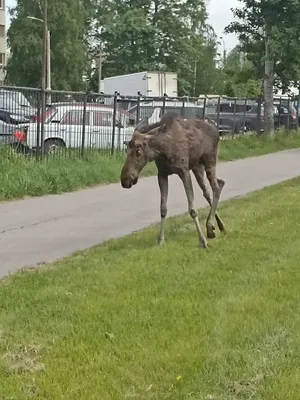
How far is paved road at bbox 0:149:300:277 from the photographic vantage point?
30.0 ft

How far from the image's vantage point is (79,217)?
11820 mm

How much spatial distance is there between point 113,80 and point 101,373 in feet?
110

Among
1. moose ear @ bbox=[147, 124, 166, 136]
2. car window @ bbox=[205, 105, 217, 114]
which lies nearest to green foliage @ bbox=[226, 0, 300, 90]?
car window @ bbox=[205, 105, 217, 114]

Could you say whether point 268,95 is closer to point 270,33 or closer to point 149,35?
point 270,33

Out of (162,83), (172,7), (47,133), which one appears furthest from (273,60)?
(172,7)

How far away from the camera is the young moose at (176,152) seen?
27.2ft

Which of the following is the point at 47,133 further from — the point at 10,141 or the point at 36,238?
the point at 36,238

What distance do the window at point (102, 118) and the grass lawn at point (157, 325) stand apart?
10.1 meters

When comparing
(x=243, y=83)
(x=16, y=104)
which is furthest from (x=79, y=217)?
(x=243, y=83)

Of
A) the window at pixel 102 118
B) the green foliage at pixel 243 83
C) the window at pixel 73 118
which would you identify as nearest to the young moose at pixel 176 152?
the window at pixel 73 118

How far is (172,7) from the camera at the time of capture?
62.2 m

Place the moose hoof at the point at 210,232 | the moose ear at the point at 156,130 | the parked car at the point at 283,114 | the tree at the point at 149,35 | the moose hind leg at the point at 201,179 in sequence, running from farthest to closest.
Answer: the tree at the point at 149,35
the parked car at the point at 283,114
the moose hind leg at the point at 201,179
the moose hoof at the point at 210,232
the moose ear at the point at 156,130

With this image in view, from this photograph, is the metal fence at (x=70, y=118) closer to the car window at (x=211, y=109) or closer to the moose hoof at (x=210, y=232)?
the car window at (x=211, y=109)

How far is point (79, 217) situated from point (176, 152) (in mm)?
3578
